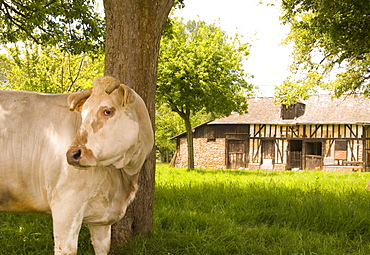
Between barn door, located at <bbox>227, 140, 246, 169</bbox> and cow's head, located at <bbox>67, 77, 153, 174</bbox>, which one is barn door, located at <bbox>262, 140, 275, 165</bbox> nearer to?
barn door, located at <bbox>227, 140, 246, 169</bbox>

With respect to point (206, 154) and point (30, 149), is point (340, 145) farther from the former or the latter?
point (30, 149)

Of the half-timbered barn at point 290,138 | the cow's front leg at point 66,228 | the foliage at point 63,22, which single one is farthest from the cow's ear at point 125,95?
the half-timbered barn at point 290,138

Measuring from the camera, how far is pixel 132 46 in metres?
4.08

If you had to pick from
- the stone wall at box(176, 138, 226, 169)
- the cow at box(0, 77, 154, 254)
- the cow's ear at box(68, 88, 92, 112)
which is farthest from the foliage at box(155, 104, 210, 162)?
the cow's ear at box(68, 88, 92, 112)

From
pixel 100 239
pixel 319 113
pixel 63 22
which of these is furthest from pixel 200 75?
pixel 100 239

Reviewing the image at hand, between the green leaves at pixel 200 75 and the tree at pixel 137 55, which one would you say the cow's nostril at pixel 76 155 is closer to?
the tree at pixel 137 55

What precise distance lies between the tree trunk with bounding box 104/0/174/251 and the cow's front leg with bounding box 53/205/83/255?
157 cm

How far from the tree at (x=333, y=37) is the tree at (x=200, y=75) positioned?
13.6 ft

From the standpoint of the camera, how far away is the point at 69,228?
255cm

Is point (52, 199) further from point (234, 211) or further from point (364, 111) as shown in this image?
point (364, 111)

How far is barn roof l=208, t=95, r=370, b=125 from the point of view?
2728cm

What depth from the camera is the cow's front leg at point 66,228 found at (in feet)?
8.31

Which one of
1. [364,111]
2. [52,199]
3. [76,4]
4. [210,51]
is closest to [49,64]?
[210,51]

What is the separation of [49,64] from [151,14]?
18237 mm
